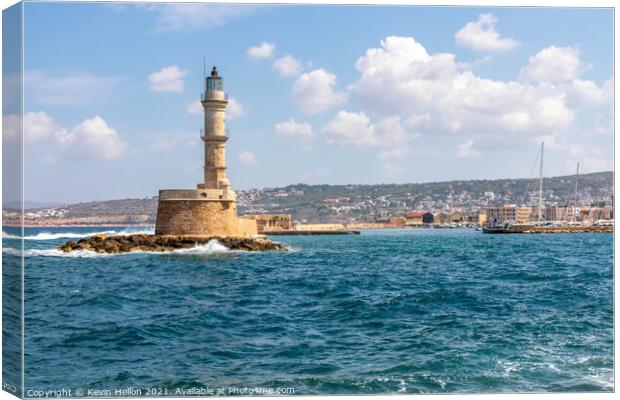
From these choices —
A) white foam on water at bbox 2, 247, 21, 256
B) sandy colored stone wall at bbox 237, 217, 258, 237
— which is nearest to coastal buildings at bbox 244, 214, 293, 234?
sandy colored stone wall at bbox 237, 217, 258, 237

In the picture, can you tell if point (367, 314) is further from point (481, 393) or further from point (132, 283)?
point (132, 283)

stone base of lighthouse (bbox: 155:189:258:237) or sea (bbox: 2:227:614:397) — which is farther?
stone base of lighthouse (bbox: 155:189:258:237)

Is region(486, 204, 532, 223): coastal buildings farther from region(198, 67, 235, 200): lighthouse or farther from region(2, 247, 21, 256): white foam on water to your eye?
region(2, 247, 21, 256): white foam on water

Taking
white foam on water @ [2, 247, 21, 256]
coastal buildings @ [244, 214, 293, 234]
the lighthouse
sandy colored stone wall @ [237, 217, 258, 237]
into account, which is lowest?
coastal buildings @ [244, 214, 293, 234]

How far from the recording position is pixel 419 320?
1154 centimetres

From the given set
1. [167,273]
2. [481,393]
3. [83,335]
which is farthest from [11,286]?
[167,273]

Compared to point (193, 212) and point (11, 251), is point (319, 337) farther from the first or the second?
point (193, 212)

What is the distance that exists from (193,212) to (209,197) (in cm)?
82

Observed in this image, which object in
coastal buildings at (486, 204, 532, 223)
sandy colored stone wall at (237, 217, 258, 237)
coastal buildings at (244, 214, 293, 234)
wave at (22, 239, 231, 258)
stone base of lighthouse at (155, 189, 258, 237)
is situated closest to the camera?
wave at (22, 239, 231, 258)

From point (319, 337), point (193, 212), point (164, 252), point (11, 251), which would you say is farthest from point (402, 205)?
point (11, 251)

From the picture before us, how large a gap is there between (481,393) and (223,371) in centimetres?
290

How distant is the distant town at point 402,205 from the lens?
35.8m

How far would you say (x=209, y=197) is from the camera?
3103 cm

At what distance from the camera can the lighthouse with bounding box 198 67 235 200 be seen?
31781 millimetres
